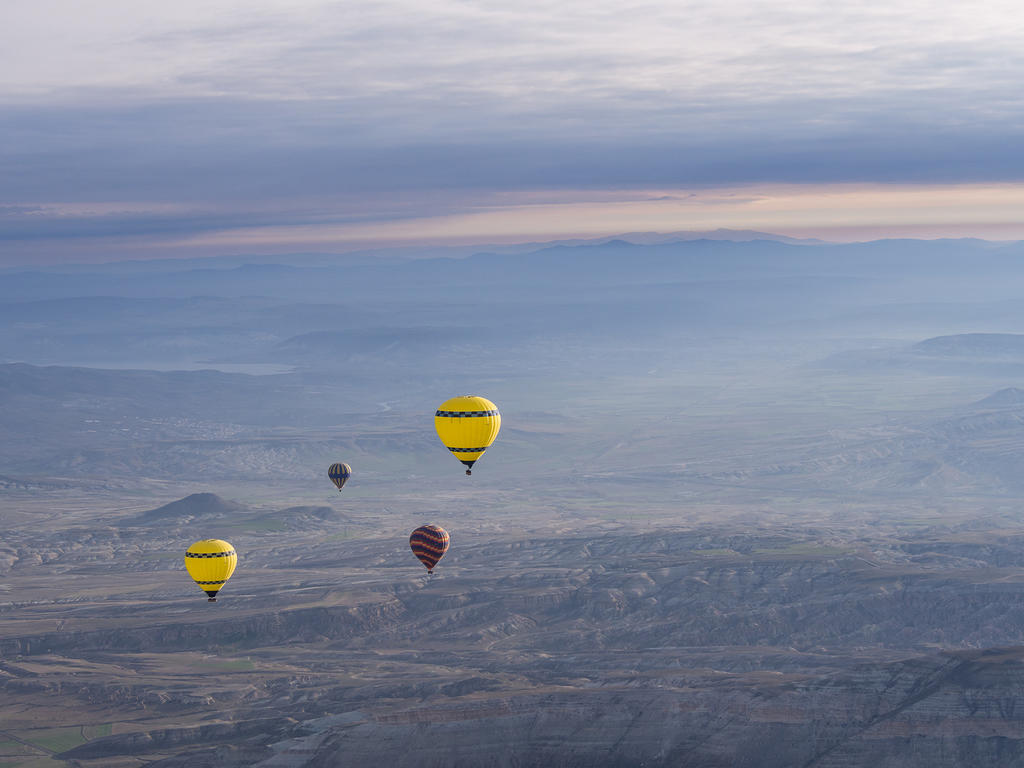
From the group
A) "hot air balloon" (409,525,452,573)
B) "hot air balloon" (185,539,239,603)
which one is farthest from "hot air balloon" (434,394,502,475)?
"hot air balloon" (409,525,452,573)

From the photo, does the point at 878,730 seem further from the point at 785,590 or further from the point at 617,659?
the point at 785,590

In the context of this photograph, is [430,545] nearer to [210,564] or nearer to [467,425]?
[210,564]

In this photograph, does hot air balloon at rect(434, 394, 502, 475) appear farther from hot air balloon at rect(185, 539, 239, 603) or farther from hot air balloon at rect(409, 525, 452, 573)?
hot air balloon at rect(409, 525, 452, 573)

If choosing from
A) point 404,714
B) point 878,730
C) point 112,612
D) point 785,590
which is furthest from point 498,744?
point 112,612

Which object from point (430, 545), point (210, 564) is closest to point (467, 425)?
point (210, 564)

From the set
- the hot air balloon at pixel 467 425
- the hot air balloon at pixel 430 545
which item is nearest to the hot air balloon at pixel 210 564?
the hot air balloon at pixel 430 545
